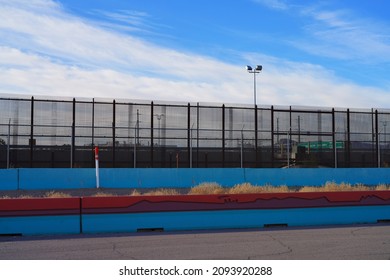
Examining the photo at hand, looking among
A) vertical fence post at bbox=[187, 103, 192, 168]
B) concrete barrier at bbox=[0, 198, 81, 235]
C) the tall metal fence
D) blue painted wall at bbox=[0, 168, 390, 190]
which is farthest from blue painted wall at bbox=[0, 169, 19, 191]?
concrete barrier at bbox=[0, 198, 81, 235]

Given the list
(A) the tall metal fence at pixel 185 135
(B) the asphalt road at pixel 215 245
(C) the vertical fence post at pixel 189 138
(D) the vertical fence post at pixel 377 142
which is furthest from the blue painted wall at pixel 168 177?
(B) the asphalt road at pixel 215 245

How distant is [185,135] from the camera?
30.8 meters

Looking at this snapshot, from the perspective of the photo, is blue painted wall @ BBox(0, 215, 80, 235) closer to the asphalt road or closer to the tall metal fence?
the asphalt road

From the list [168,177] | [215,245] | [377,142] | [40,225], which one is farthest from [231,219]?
[377,142]

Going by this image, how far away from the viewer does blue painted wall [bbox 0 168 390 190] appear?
77.9 feet

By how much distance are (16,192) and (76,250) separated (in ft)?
44.5

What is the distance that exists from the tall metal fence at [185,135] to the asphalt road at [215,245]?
50.6ft

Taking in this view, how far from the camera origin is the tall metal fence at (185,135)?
2833 cm

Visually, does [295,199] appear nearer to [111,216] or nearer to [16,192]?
[111,216]

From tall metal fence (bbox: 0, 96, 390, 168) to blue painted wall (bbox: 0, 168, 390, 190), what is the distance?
1.90 meters

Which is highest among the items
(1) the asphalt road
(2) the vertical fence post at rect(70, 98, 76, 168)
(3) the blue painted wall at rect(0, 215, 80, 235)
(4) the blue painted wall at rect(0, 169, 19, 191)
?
(2) the vertical fence post at rect(70, 98, 76, 168)

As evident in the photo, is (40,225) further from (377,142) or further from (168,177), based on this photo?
(377,142)

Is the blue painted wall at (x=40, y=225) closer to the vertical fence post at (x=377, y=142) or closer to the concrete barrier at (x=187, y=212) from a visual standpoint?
the concrete barrier at (x=187, y=212)

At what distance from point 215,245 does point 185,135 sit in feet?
67.5
